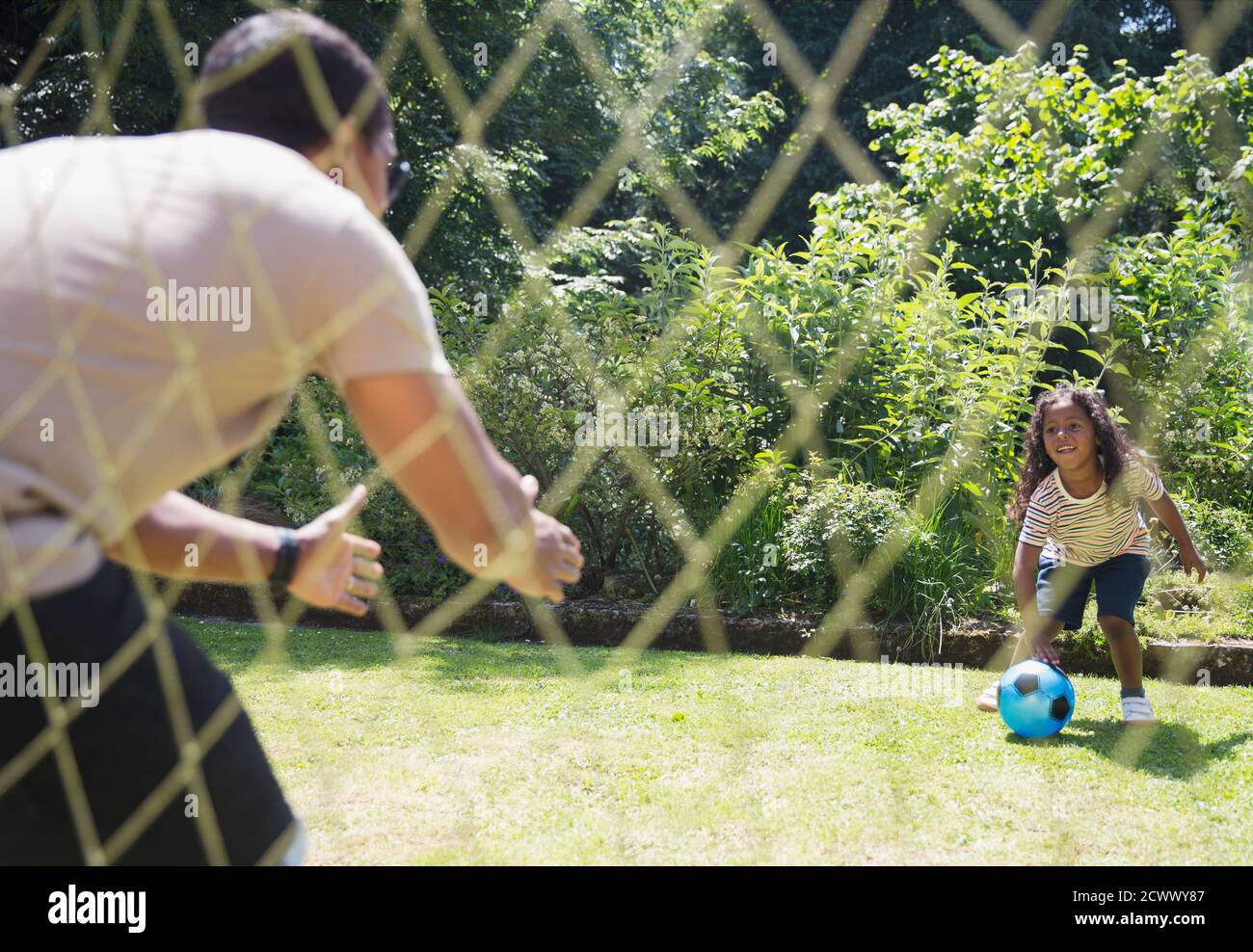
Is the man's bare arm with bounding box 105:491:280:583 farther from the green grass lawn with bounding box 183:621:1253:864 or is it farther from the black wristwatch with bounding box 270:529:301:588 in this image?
the green grass lawn with bounding box 183:621:1253:864

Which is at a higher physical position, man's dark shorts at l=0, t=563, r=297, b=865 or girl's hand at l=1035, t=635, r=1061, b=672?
man's dark shorts at l=0, t=563, r=297, b=865

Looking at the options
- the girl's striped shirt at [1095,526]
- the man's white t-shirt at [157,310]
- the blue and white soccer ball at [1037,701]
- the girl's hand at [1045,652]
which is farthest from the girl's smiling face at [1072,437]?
the man's white t-shirt at [157,310]

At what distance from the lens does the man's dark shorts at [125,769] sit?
1.46 metres

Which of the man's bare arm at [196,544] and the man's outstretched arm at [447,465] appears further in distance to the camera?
the man's bare arm at [196,544]

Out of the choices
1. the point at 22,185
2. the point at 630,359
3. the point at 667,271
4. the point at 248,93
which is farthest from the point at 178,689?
the point at 667,271

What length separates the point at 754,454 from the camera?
6105 mm

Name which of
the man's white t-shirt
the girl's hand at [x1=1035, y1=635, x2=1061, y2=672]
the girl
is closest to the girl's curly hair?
the girl

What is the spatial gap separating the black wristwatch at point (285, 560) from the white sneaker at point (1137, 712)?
10.8 ft

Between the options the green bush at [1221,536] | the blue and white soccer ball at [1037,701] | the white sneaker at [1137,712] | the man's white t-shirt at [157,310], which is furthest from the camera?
the green bush at [1221,536]

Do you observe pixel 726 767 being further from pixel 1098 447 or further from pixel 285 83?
pixel 285 83

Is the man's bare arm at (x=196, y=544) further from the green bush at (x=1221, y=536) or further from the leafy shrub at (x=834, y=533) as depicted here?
the green bush at (x=1221, y=536)

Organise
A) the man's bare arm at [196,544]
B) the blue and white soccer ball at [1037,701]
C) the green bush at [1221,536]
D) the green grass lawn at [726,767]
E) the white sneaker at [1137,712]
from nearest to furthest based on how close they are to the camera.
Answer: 1. the man's bare arm at [196,544]
2. the green grass lawn at [726,767]
3. the blue and white soccer ball at [1037,701]
4. the white sneaker at [1137,712]
5. the green bush at [1221,536]

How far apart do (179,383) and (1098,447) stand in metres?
3.81

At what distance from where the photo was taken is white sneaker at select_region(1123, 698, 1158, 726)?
13.2ft
